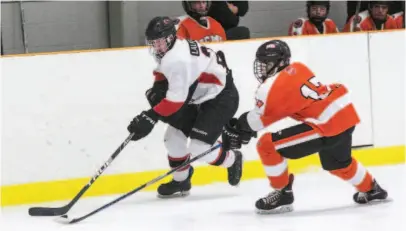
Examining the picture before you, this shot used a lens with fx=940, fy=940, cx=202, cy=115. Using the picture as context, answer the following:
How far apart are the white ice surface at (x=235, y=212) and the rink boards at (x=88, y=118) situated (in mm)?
171

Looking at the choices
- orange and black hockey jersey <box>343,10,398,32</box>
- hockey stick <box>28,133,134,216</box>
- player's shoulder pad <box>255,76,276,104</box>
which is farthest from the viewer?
orange and black hockey jersey <box>343,10,398,32</box>

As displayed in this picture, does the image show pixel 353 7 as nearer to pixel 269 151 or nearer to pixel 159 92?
pixel 159 92

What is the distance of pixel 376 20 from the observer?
259 inches

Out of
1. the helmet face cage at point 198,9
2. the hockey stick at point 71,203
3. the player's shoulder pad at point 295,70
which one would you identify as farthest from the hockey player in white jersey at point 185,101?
the helmet face cage at point 198,9

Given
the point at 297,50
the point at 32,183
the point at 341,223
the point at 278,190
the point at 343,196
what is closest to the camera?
the point at 341,223

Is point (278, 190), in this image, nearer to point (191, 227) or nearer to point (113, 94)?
point (191, 227)

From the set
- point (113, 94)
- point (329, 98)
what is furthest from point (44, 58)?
point (329, 98)

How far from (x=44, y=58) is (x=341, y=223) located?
6.42ft

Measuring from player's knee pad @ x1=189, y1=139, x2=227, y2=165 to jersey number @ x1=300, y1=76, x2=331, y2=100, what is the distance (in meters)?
0.73

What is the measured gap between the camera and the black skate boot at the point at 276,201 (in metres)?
4.42

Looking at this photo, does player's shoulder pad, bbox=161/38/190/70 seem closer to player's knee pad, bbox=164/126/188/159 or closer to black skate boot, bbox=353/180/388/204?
player's knee pad, bbox=164/126/188/159

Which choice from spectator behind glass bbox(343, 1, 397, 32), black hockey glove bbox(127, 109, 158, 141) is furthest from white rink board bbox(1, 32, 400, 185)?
spectator behind glass bbox(343, 1, 397, 32)

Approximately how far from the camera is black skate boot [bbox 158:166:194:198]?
4.98 meters

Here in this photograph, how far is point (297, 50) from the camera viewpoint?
18.5ft
